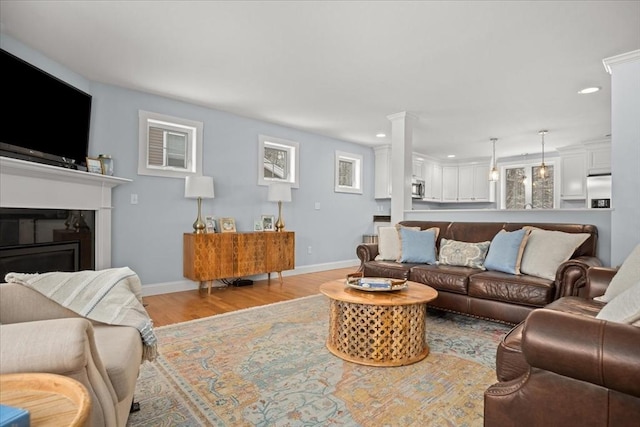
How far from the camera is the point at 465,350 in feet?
7.83

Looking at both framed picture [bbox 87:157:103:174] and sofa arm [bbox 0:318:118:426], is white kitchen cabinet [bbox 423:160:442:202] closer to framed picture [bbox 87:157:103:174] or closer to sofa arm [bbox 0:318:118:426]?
framed picture [bbox 87:157:103:174]

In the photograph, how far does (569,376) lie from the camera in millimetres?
1087

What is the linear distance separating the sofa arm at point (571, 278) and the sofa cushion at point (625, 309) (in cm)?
140

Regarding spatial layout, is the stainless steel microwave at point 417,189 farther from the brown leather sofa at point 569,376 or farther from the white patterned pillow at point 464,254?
the brown leather sofa at point 569,376

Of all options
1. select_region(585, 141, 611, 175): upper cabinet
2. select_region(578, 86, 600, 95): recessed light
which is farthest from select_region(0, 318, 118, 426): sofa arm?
select_region(585, 141, 611, 175): upper cabinet

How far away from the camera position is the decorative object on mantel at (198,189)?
409cm

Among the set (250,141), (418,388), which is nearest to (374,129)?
(250,141)

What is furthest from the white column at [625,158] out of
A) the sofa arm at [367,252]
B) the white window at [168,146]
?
the white window at [168,146]

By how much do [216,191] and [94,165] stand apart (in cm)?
151

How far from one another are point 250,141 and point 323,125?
1.19 metres

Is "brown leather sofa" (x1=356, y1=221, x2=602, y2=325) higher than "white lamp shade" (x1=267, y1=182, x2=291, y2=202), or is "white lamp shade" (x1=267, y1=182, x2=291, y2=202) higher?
"white lamp shade" (x1=267, y1=182, x2=291, y2=202)

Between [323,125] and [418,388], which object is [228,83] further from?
[418,388]

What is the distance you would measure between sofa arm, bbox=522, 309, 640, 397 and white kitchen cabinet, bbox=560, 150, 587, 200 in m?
6.84

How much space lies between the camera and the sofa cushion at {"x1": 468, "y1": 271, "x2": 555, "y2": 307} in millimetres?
2574
